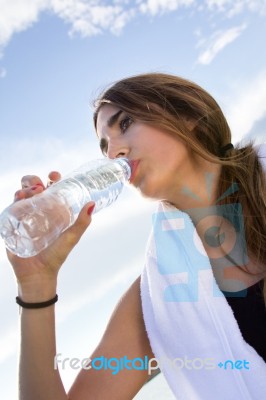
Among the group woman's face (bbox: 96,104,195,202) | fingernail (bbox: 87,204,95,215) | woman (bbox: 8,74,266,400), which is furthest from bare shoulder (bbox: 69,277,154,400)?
fingernail (bbox: 87,204,95,215)

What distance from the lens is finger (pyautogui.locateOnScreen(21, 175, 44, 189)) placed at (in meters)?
1.62

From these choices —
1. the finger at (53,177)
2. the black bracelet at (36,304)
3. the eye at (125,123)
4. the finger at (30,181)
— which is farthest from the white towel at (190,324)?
the finger at (30,181)

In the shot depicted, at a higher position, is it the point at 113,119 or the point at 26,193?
the point at 113,119

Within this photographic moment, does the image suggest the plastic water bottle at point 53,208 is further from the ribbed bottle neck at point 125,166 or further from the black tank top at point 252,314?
the black tank top at point 252,314

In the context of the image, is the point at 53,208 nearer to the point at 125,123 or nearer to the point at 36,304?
the point at 36,304

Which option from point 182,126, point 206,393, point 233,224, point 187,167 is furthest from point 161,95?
point 206,393

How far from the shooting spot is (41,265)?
1.67m

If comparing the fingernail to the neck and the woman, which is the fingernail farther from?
the neck

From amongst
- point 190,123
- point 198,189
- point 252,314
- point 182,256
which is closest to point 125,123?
point 190,123

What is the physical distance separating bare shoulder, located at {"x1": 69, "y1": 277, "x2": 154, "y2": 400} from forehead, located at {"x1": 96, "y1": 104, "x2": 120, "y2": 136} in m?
1.00

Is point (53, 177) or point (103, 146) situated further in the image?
Result: point (103, 146)

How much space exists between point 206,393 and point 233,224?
0.91m

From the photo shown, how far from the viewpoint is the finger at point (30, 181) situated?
1617 mm

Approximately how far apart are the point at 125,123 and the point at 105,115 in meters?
0.16
